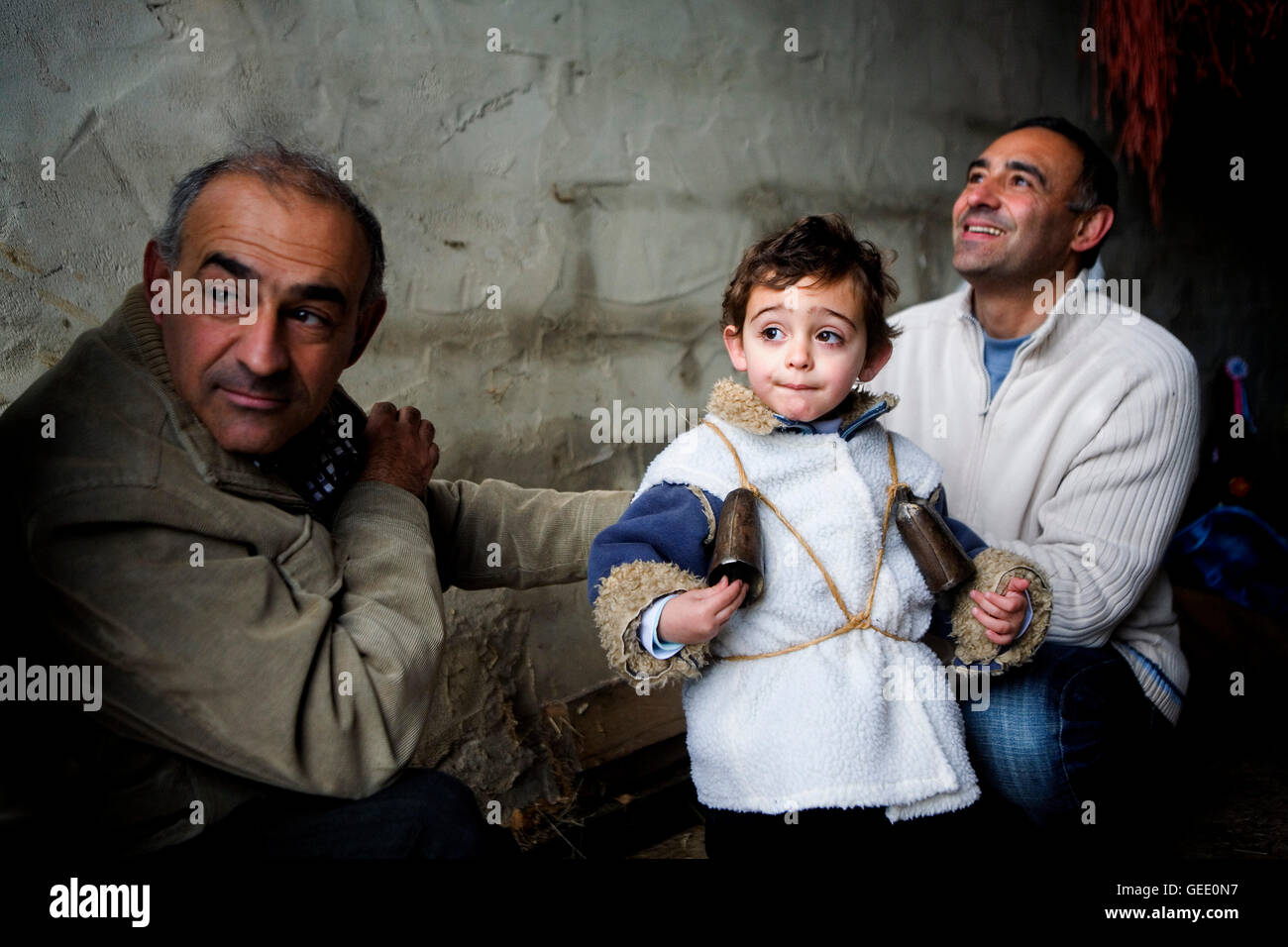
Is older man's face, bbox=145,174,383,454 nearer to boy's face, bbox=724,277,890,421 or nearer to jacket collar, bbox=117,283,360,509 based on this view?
jacket collar, bbox=117,283,360,509

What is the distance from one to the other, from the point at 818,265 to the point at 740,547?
0.49 metres

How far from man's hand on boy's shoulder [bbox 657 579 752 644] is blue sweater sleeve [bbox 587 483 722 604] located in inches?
4.3

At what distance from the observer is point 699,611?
158cm

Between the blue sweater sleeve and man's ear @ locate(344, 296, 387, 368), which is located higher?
man's ear @ locate(344, 296, 387, 368)

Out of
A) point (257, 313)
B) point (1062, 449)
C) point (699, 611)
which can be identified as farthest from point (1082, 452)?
point (257, 313)

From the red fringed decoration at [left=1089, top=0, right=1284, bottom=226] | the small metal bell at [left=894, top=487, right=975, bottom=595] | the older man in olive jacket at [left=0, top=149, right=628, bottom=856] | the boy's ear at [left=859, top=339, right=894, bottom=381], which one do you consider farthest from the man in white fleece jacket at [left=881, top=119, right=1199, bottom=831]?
the red fringed decoration at [left=1089, top=0, right=1284, bottom=226]

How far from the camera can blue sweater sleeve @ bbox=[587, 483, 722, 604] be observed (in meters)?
1.70

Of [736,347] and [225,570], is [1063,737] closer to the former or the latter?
[736,347]

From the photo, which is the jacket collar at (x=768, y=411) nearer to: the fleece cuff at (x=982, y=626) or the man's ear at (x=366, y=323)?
the fleece cuff at (x=982, y=626)

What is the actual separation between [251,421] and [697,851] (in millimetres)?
1794

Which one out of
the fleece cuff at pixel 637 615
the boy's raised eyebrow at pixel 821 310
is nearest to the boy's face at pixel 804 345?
the boy's raised eyebrow at pixel 821 310

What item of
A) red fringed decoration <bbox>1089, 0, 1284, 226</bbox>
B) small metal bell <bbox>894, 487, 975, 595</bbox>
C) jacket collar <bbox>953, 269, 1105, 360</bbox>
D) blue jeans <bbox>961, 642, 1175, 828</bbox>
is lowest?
blue jeans <bbox>961, 642, 1175, 828</bbox>

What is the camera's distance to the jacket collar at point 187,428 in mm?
1536
